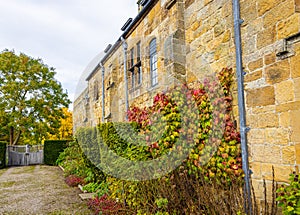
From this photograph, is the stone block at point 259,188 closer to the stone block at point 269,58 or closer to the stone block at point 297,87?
the stone block at point 297,87

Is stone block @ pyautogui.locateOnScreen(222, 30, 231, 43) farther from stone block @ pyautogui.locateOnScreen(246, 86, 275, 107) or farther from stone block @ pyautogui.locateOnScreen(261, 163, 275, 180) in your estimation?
stone block @ pyautogui.locateOnScreen(261, 163, 275, 180)

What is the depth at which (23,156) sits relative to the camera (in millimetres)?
17172

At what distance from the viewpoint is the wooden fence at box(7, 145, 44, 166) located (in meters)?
16.8

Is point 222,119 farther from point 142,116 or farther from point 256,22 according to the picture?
point 142,116

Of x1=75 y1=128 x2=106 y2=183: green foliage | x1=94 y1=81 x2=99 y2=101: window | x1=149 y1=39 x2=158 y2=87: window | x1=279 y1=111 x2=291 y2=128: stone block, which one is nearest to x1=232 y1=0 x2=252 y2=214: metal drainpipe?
x1=279 y1=111 x2=291 y2=128: stone block

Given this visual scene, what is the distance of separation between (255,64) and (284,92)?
0.58 metres

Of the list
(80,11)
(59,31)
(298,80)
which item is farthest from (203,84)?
(59,31)

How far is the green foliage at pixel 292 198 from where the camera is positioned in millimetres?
2525

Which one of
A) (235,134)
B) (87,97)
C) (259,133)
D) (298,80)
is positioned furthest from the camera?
(87,97)

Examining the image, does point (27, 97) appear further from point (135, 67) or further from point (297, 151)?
point (297, 151)

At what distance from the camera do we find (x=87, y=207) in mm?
5410

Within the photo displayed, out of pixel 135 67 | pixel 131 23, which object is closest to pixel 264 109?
pixel 135 67

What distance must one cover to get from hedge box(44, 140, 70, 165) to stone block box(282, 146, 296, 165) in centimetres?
1488

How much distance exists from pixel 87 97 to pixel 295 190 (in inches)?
576
